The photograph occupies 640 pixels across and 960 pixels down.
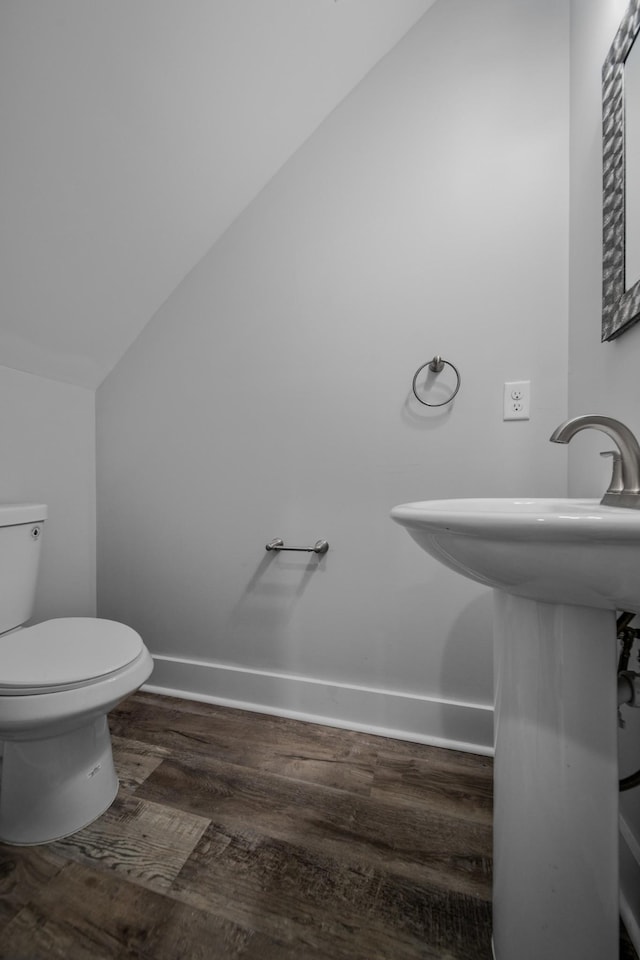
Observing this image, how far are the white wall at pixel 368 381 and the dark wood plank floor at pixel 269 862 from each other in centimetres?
23

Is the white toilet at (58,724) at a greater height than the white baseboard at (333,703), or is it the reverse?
the white toilet at (58,724)

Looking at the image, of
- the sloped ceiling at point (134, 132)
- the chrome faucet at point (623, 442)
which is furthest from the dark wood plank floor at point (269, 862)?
the sloped ceiling at point (134, 132)

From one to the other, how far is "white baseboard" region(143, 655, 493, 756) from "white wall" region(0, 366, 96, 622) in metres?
0.46

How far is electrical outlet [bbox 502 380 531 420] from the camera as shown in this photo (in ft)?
3.98

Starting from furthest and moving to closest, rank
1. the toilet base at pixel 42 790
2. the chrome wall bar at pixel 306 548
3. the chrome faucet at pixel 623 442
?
1. the chrome wall bar at pixel 306 548
2. the toilet base at pixel 42 790
3. the chrome faucet at pixel 623 442

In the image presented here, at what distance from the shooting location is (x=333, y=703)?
4.63 feet

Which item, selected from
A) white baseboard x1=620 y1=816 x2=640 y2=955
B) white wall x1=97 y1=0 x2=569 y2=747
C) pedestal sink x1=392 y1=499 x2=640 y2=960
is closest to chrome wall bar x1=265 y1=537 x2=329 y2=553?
white wall x1=97 y1=0 x2=569 y2=747

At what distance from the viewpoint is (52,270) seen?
1304 millimetres

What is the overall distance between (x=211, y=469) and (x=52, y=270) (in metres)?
0.80

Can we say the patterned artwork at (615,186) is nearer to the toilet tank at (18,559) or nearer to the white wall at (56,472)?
the toilet tank at (18,559)

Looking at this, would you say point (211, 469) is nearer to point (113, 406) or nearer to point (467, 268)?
point (113, 406)

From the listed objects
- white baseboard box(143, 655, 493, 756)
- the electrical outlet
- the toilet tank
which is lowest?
white baseboard box(143, 655, 493, 756)

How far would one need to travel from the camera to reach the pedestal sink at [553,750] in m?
0.53

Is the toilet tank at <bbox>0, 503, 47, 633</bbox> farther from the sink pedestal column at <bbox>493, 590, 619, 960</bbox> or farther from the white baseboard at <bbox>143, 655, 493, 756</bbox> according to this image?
the sink pedestal column at <bbox>493, 590, 619, 960</bbox>
